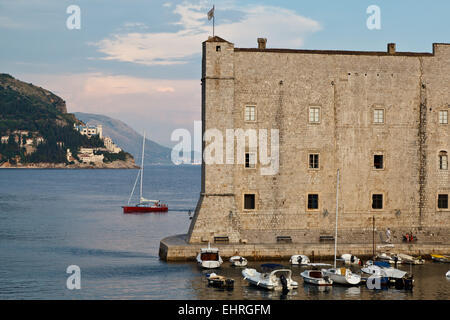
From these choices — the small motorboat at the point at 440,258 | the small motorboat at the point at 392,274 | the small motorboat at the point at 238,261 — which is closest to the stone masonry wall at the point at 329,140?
the small motorboat at the point at 238,261

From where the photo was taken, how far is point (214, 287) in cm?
3922

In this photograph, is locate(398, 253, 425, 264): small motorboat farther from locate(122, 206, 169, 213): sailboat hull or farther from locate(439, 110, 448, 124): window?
locate(122, 206, 169, 213): sailboat hull

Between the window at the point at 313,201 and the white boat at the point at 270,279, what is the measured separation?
331 inches

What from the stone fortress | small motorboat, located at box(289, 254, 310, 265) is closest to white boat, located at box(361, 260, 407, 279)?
small motorboat, located at box(289, 254, 310, 265)

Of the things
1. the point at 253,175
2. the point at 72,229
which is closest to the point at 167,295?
the point at 253,175

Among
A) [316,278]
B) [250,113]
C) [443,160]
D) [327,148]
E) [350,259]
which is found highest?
[250,113]

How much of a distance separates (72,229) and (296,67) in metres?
41.0

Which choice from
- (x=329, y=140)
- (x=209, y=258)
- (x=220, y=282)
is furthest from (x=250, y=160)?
(x=220, y=282)

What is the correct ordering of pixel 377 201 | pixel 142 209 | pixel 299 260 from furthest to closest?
pixel 142 209 < pixel 377 201 < pixel 299 260

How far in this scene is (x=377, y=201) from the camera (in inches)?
1953

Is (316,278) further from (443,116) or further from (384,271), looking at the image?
(443,116)

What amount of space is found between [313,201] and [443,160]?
10374mm

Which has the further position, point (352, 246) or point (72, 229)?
point (72, 229)
